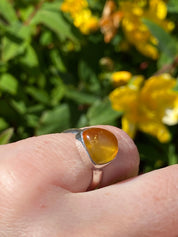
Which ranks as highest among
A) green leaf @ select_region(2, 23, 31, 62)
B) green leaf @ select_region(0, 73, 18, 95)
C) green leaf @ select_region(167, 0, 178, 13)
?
green leaf @ select_region(2, 23, 31, 62)

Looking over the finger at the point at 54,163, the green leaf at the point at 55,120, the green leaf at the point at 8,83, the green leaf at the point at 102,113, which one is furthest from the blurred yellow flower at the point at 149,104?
the finger at the point at 54,163

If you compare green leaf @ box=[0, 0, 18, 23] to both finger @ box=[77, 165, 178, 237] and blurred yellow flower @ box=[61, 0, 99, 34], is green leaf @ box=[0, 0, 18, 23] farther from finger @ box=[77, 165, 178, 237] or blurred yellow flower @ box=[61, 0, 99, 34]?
finger @ box=[77, 165, 178, 237]

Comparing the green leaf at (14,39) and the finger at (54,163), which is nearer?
the finger at (54,163)

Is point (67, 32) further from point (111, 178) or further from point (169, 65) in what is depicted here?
point (111, 178)

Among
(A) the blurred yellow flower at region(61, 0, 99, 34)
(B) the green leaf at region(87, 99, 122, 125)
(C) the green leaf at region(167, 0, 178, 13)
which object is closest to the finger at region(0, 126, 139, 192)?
(B) the green leaf at region(87, 99, 122, 125)

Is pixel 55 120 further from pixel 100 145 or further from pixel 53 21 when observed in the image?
pixel 100 145

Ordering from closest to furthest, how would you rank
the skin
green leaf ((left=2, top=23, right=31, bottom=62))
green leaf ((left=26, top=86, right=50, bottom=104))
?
the skin
green leaf ((left=2, top=23, right=31, bottom=62))
green leaf ((left=26, top=86, right=50, bottom=104))

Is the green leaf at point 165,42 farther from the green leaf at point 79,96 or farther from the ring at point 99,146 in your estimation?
the ring at point 99,146
